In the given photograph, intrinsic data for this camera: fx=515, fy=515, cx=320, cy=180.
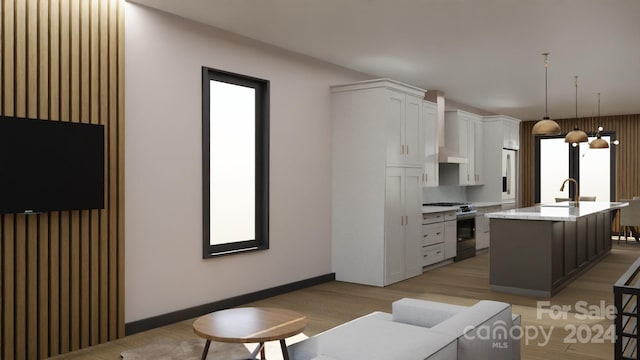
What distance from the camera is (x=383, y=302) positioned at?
208 inches

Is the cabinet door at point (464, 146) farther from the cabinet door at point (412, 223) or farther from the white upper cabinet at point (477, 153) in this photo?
the cabinet door at point (412, 223)

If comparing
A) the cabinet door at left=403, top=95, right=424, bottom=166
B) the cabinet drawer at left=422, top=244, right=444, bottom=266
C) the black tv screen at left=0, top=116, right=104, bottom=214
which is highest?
the cabinet door at left=403, top=95, right=424, bottom=166

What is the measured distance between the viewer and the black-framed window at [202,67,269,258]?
4.83 m

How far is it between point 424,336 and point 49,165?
111 inches

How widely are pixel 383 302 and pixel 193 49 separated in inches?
122

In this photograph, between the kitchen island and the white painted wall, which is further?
the kitchen island

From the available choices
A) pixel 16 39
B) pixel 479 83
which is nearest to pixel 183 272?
pixel 16 39

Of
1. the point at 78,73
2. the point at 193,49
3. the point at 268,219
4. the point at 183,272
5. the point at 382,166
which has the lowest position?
the point at 183,272

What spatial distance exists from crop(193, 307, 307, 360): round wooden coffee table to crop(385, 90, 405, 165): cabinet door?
345 centimetres

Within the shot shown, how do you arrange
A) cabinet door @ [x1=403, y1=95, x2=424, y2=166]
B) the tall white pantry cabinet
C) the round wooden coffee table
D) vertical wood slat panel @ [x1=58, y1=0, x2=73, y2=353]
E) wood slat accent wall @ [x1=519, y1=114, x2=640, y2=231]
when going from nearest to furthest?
the round wooden coffee table → vertical wood slat panel @ [x1=58, y1=0, x2=73, y2=353] → the tall white pantry cabinet → cabinet door @ [x1=403, y1=95, x2=424, y2=166] → wood slat accent wall @ [x1=519, y1=114, x2=640, y2=231]

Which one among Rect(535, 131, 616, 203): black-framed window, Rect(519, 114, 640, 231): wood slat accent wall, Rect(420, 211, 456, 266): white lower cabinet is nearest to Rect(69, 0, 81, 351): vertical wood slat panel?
Rect(420, 211, 456, 266): white lower cabinet

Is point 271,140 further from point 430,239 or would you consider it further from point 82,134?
point 430,239

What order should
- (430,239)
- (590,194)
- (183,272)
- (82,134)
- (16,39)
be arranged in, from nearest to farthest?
(16,39) → (82,134) → (183,272) → (430,239) → (590,194)

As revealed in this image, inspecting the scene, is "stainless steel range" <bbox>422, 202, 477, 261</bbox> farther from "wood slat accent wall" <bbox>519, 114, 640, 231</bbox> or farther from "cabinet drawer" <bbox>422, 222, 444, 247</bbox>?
"wood slat accent wall" <bbox>519, 114, 640, 231</bbox>
